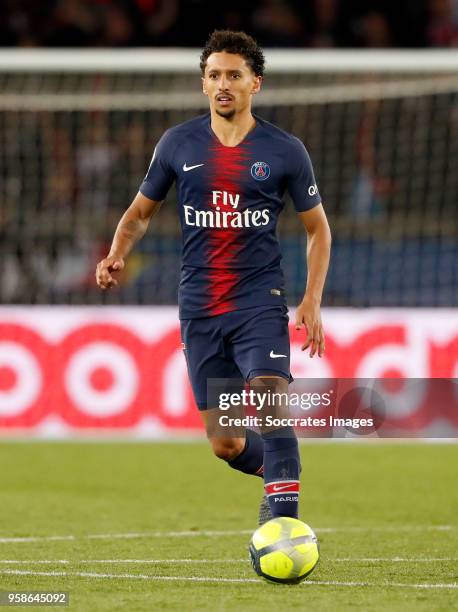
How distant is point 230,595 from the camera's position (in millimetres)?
5309

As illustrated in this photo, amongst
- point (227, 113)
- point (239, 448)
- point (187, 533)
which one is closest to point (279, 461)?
point (239, 448)

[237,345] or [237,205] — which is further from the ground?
[237,205]

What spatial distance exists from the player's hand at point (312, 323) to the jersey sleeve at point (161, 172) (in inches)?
34.0

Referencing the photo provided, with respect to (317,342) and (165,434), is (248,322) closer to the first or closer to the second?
(317,342)

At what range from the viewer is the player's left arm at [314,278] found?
5.68 m

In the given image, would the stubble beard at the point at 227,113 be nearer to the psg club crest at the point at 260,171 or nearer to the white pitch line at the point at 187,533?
the psg club crest at the point at 260,171

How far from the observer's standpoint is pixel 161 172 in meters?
6.14

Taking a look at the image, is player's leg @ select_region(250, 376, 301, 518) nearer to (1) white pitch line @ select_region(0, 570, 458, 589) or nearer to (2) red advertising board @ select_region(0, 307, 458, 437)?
(1) white pitch line @ select_region(0, 570, 458, 589)

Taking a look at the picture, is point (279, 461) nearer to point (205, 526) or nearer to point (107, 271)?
point (107, 271)

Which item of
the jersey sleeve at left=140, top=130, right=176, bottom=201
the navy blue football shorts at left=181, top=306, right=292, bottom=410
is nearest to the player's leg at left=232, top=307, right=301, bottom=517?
the navy blue football shorts at left=181, top=306, right=292, bottom=410

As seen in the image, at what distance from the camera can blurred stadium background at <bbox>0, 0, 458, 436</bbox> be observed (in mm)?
12078

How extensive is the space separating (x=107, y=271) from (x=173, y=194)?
30.0ft

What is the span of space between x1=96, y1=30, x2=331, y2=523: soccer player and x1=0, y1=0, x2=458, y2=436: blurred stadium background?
5929mm

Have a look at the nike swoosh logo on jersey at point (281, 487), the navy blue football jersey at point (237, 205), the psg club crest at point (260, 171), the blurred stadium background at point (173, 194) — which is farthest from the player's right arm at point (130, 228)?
the blurred stadium background at point (173, 194)
